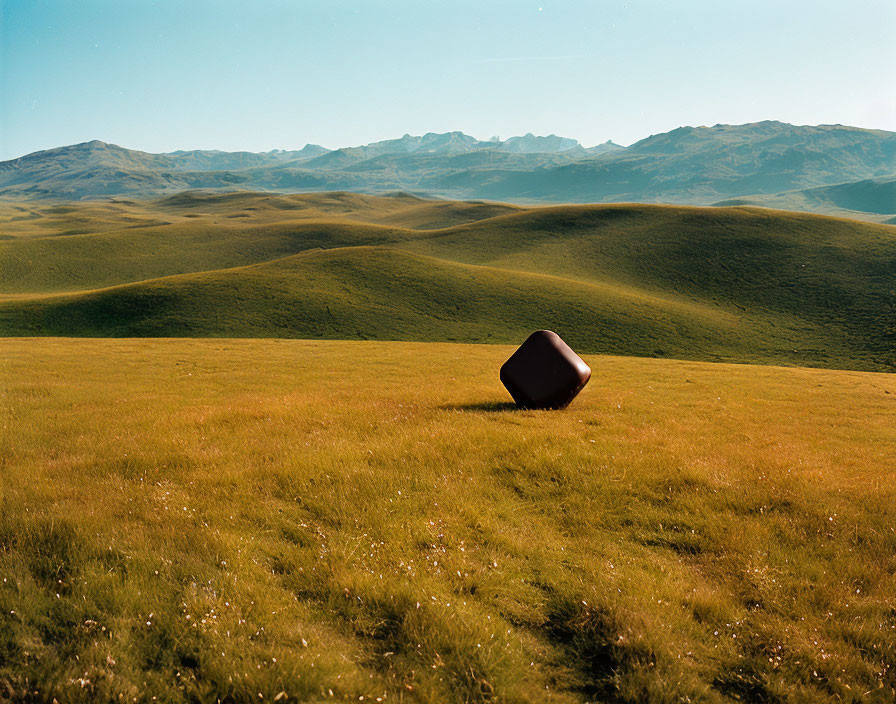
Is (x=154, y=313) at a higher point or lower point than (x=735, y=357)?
higher

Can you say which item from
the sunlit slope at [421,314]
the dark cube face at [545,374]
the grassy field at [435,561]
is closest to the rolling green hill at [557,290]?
the sunlit slope at [421,314]

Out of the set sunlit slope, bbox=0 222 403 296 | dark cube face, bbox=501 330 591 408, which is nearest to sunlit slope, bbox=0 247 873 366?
sunlit slope, bbox=0 222 403 296

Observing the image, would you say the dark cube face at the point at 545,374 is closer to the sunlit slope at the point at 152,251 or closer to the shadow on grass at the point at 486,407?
the shadow on grass at the point at 486,407

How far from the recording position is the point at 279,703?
16.3 ft

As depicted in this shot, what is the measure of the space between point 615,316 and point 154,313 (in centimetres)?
6838

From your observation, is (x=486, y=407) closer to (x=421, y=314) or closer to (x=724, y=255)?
(x=421, y=314)

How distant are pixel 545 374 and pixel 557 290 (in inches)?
2797

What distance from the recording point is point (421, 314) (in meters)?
77.2

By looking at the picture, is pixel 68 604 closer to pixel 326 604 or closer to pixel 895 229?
pixel 326 604

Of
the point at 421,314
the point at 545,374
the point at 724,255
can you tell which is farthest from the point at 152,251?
the point at 545,374

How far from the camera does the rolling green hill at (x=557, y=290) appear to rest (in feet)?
228

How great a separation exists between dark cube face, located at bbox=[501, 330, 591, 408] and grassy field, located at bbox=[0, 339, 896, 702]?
225 cm

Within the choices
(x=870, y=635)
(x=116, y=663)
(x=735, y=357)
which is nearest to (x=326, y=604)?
(x=116, y=663)

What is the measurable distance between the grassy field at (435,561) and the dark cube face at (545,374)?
2.25 m
